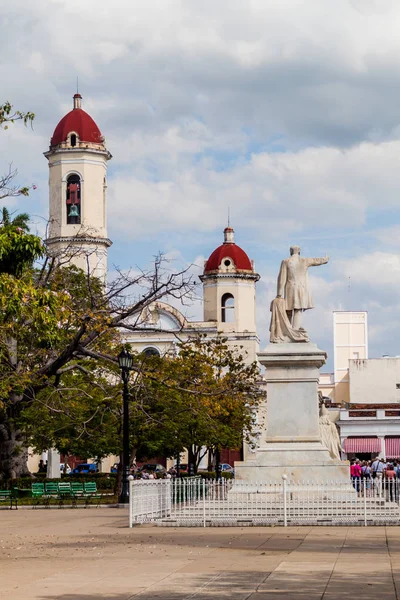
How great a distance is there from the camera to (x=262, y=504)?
22234mm

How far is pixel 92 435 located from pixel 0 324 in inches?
509

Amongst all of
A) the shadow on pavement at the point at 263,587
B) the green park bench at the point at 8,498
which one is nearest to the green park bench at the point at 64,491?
the green park bench at the point at 8,498

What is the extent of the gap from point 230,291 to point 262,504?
58.5 m

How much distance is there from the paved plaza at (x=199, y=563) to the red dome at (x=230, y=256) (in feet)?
196

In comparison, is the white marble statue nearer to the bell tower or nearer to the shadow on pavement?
the shadow on pavement

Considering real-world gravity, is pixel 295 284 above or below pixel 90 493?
above

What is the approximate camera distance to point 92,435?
3878 cm

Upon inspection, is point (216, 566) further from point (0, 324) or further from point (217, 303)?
point (217, 303)

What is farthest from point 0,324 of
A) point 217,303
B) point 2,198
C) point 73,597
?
point 217,303

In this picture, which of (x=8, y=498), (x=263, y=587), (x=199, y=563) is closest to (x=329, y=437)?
(x=8, y=498)

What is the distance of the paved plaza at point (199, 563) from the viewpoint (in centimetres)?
1119

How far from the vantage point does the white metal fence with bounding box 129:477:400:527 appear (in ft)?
68.5

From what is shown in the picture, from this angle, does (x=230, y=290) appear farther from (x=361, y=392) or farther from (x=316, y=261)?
(x=316, y=261)

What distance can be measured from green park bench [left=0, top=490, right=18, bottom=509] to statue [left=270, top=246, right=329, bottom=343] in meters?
10.5
